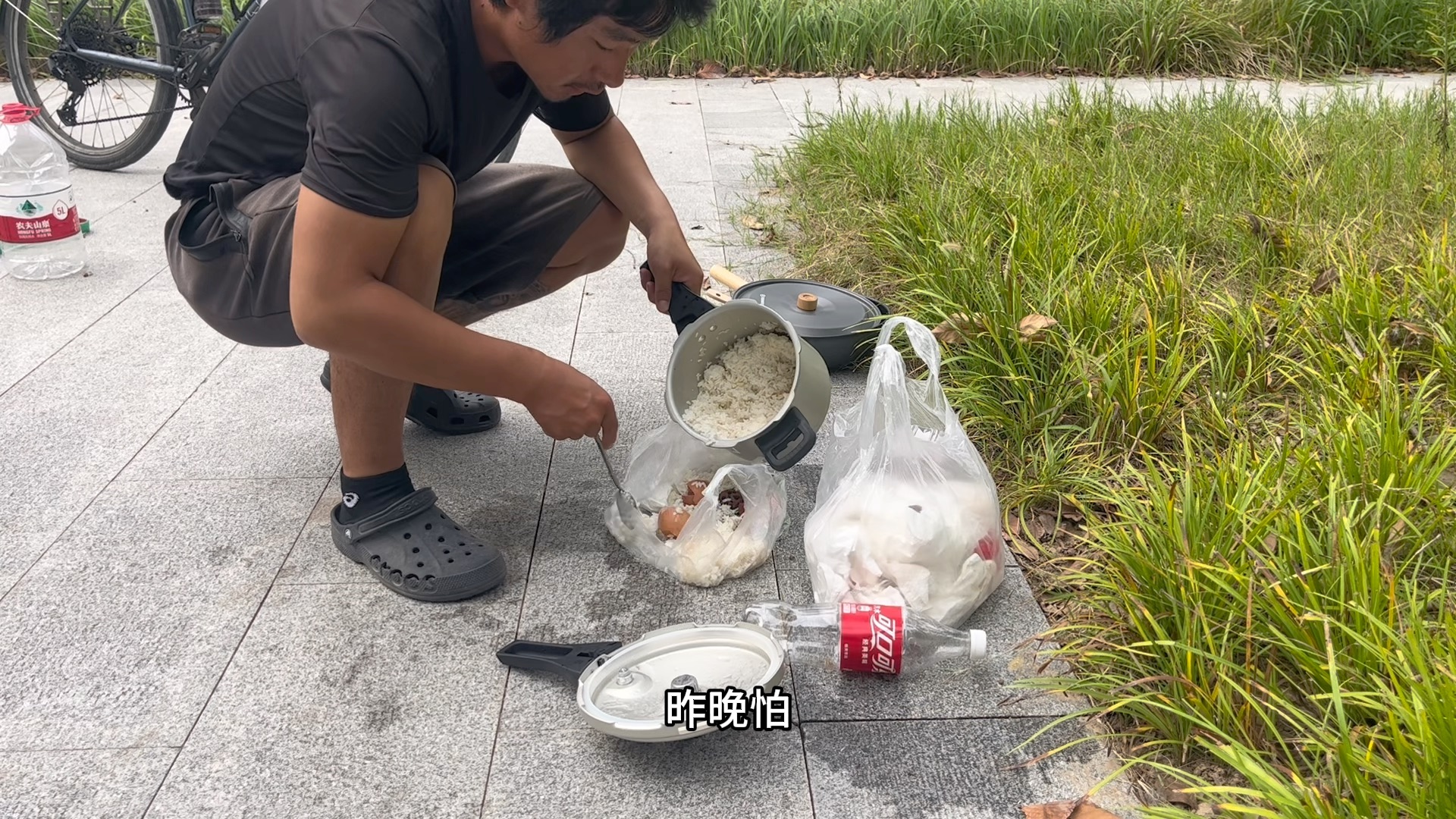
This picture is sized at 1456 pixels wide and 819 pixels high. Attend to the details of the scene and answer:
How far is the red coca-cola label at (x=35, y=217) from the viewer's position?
3570 mm

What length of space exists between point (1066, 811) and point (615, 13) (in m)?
1.37

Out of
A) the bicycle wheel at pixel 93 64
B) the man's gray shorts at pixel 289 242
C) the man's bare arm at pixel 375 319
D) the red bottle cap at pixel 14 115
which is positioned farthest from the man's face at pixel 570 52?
the bicycle wheel at pixel 93 64

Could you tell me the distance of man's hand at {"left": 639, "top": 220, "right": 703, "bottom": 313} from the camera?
7.84 ft

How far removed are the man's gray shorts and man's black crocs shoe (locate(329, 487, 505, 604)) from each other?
1.43 ft

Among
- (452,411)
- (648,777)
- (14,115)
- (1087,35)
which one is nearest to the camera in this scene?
(648,777)

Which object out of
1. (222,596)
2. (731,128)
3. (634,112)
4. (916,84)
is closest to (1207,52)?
(916,84)

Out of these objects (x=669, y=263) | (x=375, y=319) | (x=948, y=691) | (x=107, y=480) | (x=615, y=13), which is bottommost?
(x=948, y=691)

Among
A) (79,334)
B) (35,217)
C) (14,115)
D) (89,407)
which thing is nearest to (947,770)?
(89,407)

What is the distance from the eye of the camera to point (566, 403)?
1991mm

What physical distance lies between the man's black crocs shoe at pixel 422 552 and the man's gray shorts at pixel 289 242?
44 cm

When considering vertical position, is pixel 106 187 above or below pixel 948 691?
above

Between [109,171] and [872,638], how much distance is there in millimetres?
4468

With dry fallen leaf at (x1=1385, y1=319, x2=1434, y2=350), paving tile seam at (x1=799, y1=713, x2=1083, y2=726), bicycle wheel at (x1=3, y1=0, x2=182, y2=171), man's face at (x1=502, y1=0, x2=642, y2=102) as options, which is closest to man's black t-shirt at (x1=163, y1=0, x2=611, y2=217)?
man's face at (x1=502, y1=0, x2=642, y2=102)

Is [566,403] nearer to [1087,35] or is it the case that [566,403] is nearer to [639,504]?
[639,504]
